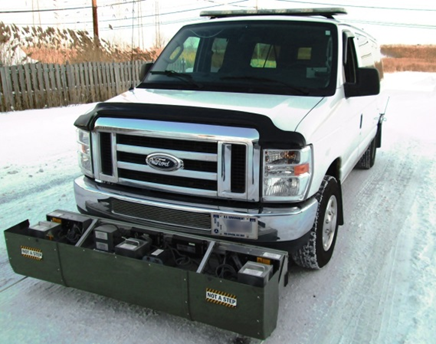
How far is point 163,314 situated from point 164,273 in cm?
52

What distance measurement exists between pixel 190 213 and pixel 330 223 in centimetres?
137

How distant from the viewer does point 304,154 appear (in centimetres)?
300

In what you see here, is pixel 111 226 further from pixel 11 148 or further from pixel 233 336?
pixel 11 148

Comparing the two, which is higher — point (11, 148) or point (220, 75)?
point (220, 75)

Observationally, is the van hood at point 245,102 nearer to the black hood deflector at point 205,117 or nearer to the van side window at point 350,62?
the black hood deflector at point 205,117

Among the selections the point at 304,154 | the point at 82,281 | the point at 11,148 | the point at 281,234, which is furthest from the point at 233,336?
the point at 11,148

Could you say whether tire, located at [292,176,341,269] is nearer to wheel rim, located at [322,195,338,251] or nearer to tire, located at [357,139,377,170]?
wheel rim, located at [322,195,338,251]

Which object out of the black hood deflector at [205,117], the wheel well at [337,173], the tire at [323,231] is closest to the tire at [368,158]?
the wheel well at [337,173]

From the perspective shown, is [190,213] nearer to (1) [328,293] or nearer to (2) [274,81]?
(1) [328,293]

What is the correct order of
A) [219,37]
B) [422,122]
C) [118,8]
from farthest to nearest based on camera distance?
[118,8], [422,122], [219,37]

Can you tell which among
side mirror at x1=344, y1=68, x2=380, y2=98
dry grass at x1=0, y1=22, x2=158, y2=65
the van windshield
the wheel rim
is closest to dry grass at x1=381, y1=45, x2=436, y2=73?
dry grass at x1=0, y1=22, x2=158, y2=65

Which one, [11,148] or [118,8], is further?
[118,8]

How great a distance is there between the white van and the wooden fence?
9117 mm

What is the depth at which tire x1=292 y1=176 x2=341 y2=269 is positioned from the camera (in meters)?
3.46
